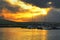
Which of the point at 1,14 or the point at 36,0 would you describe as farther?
the point at 36,0

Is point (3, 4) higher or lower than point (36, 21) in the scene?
higher

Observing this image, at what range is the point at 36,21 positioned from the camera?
50656 millimetres

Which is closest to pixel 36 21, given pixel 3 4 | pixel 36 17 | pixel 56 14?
pixel 36 17

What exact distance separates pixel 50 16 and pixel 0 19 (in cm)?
1019

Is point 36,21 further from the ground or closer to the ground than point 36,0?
closer to the ground

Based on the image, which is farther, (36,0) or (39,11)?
(36,0)

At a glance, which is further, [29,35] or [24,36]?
[29,35]

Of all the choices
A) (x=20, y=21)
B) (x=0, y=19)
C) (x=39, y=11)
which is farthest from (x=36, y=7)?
(x=0, y=19)

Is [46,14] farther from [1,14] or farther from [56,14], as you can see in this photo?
[1,14]

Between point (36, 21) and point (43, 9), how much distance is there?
9.13 ft

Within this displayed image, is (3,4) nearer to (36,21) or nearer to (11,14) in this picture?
(11,14)

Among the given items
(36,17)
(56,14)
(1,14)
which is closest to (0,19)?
(1,14)

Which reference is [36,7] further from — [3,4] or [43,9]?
[3,4]

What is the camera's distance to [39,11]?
50.8m
